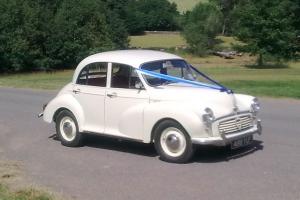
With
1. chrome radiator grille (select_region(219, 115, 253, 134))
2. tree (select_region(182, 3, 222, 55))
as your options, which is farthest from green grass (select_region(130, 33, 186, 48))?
chrome radiator grille (select_region(219, 115, 253, 134))

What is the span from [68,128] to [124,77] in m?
1.54

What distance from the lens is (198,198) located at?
23.8ft

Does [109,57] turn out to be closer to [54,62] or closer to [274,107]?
[274,107]

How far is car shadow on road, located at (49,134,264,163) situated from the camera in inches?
375

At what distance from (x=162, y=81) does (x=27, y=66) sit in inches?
2042

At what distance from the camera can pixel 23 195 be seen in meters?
7.29

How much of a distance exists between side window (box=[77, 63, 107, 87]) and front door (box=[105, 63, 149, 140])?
0.21 metres

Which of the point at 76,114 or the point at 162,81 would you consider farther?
the point at 76,114

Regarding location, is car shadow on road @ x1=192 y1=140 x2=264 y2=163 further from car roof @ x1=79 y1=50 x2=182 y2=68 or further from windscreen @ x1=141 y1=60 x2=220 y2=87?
car roof @ x1=79 y1=50 x2=182 y2=68

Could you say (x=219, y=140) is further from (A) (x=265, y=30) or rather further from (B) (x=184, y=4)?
(B) (x=184, y=4)

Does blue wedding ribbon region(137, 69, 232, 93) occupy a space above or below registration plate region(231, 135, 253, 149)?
above

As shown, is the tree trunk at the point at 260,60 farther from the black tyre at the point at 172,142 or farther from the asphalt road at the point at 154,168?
the black tyre at the point at 172,142

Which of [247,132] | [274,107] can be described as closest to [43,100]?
[274,107]

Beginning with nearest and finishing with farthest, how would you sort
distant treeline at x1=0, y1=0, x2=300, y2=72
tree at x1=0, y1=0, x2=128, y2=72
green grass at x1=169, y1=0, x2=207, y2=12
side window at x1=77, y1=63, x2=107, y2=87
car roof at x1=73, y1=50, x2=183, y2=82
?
car roof at x1=73, y1=50, x2=183, y2=82
side window at x1=77, y1=63, x2=107, y2=87
tree at x1=0, y1=0, x2=128, y2=72
distant treeline at x1=0, y1=0, x2=300, y2=72
green grass at x1=169, y1=0, x2=207, y2=12
